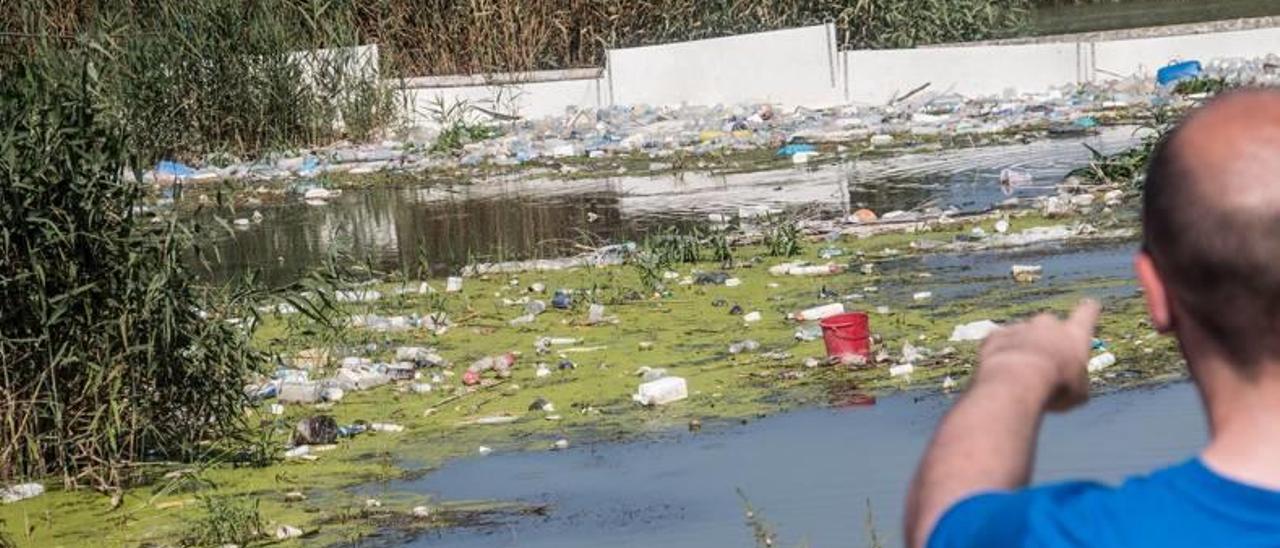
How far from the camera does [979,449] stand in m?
1.59

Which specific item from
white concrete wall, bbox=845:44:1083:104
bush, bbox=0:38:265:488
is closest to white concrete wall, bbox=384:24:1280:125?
white concrete wall, bbox=845:44:1083:104

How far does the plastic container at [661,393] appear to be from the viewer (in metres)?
7.23

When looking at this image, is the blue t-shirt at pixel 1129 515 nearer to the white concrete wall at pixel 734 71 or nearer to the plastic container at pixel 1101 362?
the plastic container at pixel 1101 362

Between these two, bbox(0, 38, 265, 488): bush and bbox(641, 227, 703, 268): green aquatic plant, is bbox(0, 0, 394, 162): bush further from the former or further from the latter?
bbox(0, 38, 265, 488): bush

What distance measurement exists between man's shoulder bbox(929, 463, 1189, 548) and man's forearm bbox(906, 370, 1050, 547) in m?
0.03

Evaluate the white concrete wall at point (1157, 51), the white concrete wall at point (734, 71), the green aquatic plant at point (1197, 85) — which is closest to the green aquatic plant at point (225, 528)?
the green aquatic plant at point (1197, 85)

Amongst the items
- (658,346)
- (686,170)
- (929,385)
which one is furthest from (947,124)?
(929,385)

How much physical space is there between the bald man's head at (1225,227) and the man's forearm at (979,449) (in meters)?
0.15

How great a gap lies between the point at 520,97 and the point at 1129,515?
1844 cm

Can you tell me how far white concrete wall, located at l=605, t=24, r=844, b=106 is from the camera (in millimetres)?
18984

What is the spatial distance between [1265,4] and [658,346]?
22262 millimetres

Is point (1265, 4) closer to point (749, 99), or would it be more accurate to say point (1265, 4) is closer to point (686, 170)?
point (749, 99)

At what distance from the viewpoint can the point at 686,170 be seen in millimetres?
15953

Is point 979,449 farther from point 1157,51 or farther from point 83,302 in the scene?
point 1157,51
